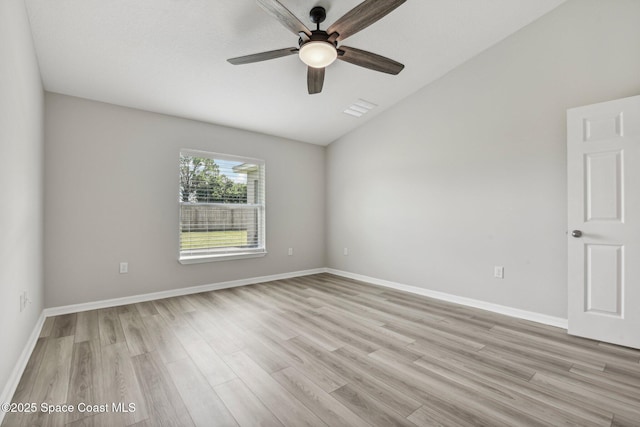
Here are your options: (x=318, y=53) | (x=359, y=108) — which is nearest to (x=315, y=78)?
(x=318, y=53)

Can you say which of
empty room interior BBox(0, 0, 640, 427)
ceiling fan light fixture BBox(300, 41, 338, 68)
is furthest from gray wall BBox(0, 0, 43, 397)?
ceiling fan light fixture BBox(300, 41, 338, 68)

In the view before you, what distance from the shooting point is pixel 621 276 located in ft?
8.06

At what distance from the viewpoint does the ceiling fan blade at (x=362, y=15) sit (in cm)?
187

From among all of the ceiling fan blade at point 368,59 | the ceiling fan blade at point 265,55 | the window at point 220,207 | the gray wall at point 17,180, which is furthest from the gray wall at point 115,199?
the ceiling fan blade at point 368,59

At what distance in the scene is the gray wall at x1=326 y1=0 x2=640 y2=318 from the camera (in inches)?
109

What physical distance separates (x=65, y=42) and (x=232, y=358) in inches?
120

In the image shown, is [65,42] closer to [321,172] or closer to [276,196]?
[276,196]

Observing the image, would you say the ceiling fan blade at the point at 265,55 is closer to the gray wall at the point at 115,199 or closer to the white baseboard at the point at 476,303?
the gray wall at the point at 115,199

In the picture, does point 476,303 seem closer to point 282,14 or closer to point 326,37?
point 326,37

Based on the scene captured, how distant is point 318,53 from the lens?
2283mm

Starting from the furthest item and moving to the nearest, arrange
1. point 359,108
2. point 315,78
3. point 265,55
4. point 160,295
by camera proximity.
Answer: point 359,108 < point 160,295 < point 315,78 < point 265,55

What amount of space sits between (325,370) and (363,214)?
312 cm

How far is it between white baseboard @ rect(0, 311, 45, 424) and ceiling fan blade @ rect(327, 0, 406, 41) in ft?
9.98

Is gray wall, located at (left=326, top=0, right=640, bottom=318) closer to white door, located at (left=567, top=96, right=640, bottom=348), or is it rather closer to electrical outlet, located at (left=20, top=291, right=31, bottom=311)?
white door, located at (left=567, top=96, right=640, bottom=348)
